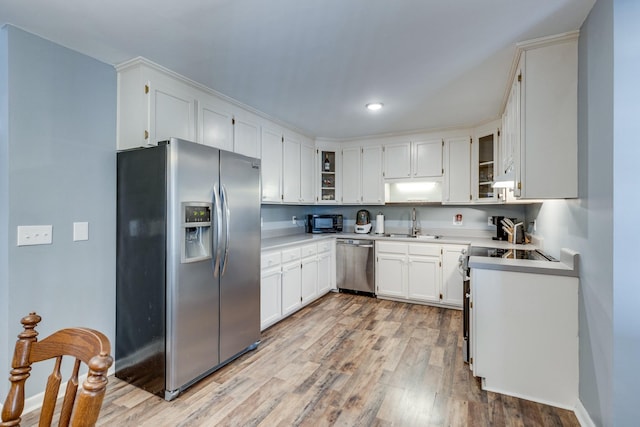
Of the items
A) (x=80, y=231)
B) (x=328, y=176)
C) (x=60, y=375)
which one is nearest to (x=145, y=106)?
(x=80, y=231)

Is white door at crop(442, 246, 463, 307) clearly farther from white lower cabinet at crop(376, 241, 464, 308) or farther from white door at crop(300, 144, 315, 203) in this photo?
white door at crop(300, 144, 315, 203)

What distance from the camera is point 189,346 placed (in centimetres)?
214

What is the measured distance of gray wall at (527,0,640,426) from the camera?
1421 mm

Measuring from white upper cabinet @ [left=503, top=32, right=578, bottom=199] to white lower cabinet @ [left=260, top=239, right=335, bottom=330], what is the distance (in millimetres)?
2279

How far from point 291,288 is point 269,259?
58 centimetres

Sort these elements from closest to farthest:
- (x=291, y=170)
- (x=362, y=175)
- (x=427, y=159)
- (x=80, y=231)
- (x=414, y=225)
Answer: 1. (x=80, y=231)
2. (x=291, y=170)
3. (x=427, y=159)
4. (x=414, y=225)
5. (x=362, y=175)

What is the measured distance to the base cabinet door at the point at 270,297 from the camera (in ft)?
10.1

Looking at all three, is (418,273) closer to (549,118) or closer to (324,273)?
(324,273)

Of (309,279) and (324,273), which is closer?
(309,279)

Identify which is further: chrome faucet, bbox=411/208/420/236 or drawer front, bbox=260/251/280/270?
chrome faucet, bbox=411/208/420/236

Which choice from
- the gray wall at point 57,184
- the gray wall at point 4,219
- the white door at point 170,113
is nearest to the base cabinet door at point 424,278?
the white door at point 170,113

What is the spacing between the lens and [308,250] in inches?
153

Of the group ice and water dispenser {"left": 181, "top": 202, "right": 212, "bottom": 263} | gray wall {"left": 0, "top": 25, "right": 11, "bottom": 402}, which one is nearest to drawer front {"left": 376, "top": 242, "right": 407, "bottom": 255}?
ice and water dispenser {"left": 181, "top": 202, "right": 212, "bottom": 263}

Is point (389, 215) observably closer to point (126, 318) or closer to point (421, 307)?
point (421, 307)
